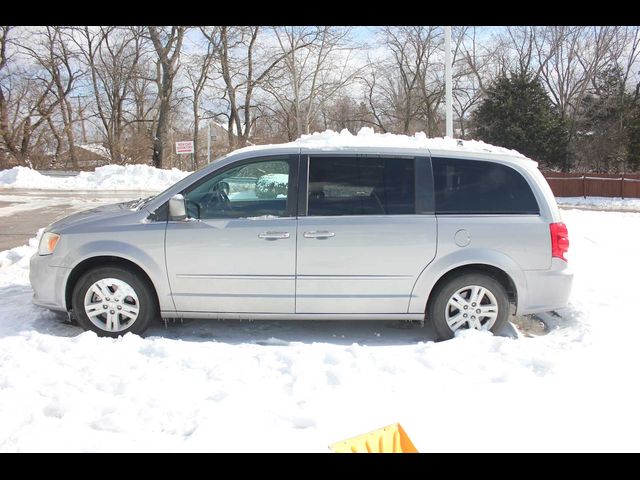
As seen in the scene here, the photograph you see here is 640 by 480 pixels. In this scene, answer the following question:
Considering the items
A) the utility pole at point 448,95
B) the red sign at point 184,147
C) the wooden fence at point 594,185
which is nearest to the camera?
the utility pole at point 448,95

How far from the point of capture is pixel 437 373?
376 centimetres

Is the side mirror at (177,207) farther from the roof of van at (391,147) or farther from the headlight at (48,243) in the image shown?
the headlight at (48,243)

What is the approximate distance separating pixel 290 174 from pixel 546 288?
2.47 meters

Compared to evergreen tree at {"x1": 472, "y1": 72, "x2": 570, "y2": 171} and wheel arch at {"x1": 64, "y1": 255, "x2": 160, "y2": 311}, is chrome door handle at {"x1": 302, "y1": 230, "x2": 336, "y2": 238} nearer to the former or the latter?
wheel arch at {"x1": 64, "y1": 255, "x2": 160, "y2": 311}

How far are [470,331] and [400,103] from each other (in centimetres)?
4364

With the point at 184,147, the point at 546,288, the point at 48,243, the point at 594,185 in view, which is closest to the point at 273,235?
the point at 48,243

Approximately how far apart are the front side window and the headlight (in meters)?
1.23

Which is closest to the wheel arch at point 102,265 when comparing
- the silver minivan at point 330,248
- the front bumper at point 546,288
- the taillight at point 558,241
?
the silver minivan at point 330,248

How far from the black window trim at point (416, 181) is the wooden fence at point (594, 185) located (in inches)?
958

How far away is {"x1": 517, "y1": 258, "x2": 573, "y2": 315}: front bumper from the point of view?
450 cm

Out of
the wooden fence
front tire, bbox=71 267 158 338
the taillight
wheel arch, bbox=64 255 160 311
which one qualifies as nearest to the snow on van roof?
the taillight

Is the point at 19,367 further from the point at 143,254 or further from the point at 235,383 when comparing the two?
the point at 235,383

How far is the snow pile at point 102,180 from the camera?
74.8 feet
